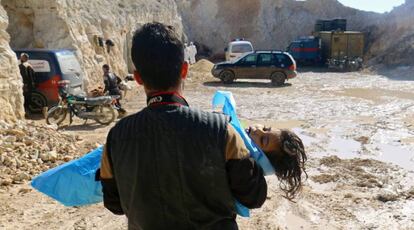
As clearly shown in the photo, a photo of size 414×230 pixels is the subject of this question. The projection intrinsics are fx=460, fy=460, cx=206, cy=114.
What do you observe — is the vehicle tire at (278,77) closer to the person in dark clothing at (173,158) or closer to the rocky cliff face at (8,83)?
the rocky cliff face at (8,83)

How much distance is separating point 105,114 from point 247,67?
11352mm

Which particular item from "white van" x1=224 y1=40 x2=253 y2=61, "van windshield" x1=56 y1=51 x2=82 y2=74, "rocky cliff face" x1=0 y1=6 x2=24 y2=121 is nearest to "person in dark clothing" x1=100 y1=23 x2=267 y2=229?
"rocky cliff face" x1=0 y1=6 x2=24 y2=121

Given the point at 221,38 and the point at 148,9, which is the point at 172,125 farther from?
the point at 221,38

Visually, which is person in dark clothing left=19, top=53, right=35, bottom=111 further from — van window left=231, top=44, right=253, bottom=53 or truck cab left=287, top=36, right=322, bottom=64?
truck cab left=287, top=36, right=322, bottom=64

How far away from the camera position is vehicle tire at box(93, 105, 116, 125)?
11.3 m

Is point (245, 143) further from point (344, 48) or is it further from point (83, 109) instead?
point (344, 48)

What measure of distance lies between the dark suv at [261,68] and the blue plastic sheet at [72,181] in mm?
19350

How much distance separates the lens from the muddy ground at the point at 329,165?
544cm

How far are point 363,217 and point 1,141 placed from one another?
213 inches

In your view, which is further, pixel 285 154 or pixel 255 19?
pixel 255 19

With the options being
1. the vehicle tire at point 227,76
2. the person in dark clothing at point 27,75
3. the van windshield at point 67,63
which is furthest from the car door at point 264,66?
the person in dark clothing at point 27,75

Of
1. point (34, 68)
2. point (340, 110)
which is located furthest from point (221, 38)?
point (34, 68)

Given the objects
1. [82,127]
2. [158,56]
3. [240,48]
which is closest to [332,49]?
[240,48]

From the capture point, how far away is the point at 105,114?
37.4 ft
